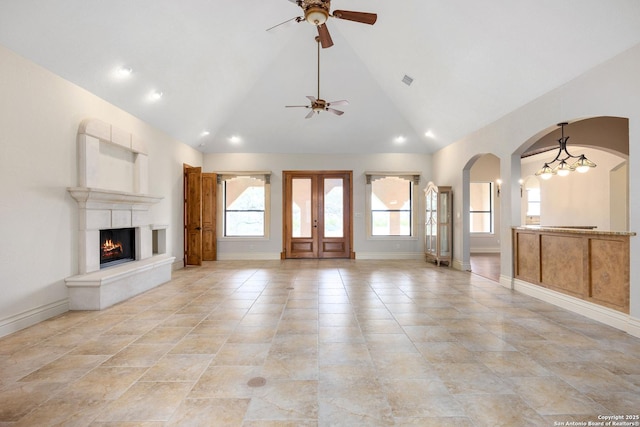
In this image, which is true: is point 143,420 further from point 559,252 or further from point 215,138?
point 215,138

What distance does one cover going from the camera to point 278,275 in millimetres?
6520

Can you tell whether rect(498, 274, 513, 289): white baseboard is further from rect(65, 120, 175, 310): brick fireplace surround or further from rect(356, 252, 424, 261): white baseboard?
rect(65, 120, 175, 310): brick fireplace surround

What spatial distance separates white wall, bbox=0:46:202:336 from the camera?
10.8ft

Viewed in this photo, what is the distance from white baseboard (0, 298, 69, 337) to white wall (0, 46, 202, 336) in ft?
0.03

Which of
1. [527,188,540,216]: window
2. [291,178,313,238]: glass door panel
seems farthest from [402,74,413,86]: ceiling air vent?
[527,188,540,216]: window

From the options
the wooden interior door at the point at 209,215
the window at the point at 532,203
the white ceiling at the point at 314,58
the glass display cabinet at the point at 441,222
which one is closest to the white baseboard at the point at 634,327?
the white ceiling at the point at 314,58

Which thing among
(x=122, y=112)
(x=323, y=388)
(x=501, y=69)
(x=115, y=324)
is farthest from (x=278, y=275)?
→ (x=501, y=69)

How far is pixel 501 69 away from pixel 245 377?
4.93 m

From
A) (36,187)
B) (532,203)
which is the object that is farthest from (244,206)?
(532,203)

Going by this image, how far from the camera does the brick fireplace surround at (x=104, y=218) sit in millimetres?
4082

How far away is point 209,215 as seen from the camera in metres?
8.35

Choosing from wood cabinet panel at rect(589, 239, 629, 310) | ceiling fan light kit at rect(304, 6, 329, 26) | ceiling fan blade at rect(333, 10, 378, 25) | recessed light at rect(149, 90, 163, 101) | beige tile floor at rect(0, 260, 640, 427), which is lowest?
beige tile floor at rect(0, 260, 640, 427)

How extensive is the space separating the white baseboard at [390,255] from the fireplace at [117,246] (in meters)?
5.44

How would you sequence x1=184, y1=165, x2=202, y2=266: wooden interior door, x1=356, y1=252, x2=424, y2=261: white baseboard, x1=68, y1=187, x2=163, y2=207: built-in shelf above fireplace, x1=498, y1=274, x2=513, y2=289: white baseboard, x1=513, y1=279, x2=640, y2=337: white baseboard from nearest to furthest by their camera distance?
x1=513, y1=279, x2=640, y2=337: white baseboard < x1=68, y1=187, x2=163, y2=207: built-in shelf above fireplace < x1=498, y1=274, x2=513, y2=289: white baseboard < x1=184, y1=165, x2=202, y2=266: wooden interior door < x1=356, y1=252, x2=424, y2=261: white baseboard
